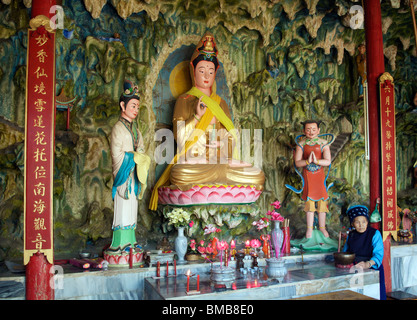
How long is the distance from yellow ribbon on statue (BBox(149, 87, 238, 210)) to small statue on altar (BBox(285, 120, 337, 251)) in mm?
1228

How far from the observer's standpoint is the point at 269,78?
7859 mm

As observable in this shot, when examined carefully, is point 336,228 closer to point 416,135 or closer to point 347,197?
point 347,197

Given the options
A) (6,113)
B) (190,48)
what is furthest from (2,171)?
(190,48)

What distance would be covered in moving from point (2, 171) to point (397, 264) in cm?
632

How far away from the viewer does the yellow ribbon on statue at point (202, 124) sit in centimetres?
649

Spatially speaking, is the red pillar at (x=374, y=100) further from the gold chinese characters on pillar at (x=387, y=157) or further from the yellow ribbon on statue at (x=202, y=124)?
the yellow ribbon on statue at (x=202, y=124)

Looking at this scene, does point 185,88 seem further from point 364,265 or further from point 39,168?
point 364,265

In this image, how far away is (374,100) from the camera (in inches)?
230

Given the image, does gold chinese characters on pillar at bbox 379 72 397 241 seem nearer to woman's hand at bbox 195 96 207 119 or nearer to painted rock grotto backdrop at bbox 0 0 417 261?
painted rock grotto backdrop at bbox 0 0 417 261

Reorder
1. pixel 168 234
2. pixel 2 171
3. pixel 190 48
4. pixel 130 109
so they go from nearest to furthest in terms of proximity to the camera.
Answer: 1. pixel 130 109
2. pixel 2 171
3. pixel 168 234
4. pixel 190 48

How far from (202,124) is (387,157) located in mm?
3015
